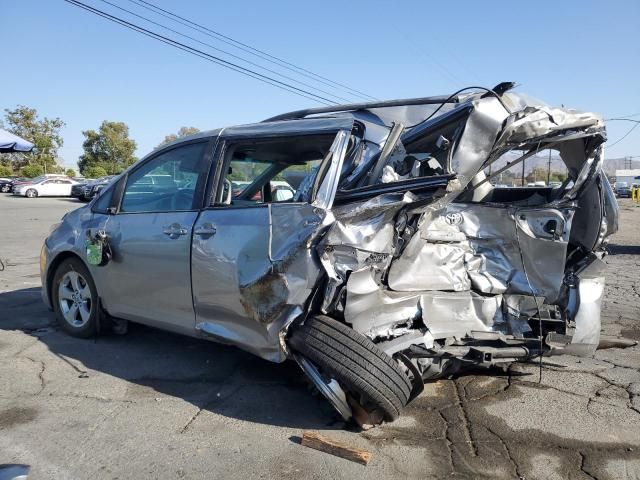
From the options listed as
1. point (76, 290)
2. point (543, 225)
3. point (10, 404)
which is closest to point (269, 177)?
point (76, 290)

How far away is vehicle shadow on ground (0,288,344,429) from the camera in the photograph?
379 centimetres

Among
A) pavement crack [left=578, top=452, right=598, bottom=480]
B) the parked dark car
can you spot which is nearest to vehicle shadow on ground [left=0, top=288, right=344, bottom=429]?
pavement crack [left=578, top=452, right=598, bottom=480]

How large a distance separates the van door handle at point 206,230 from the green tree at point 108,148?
5564 centimetres

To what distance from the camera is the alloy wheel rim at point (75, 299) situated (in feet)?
16.9

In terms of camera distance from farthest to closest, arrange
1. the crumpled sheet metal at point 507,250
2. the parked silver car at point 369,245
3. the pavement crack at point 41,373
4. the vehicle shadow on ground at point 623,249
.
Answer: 1. the vehicle shadow on ground at point 623,249
2. the crumpled sheet metal at point 507,250
3. the pavement crack at point 41,373
4. the parked silver car at point 369,245

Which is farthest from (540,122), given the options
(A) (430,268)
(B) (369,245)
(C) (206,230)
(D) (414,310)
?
(C) (206,230)

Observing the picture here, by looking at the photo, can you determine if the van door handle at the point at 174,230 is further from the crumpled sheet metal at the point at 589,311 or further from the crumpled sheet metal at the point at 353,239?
the crumpled sheet metal at the point at 589,311

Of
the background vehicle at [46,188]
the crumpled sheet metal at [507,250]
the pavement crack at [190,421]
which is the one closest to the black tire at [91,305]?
the pavement crack at [190,421]

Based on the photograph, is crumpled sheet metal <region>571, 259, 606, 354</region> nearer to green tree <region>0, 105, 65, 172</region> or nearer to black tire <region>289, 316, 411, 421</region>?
black tire <region>289, 316, 411, 421</region>

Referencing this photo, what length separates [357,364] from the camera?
3207 millimetres

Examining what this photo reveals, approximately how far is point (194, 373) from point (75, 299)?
64.2 inches

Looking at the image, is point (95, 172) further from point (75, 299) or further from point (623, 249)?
point (75, 299)

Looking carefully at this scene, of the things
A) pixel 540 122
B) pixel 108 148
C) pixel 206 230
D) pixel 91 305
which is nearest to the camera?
pixel 540 122

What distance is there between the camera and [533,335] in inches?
168
